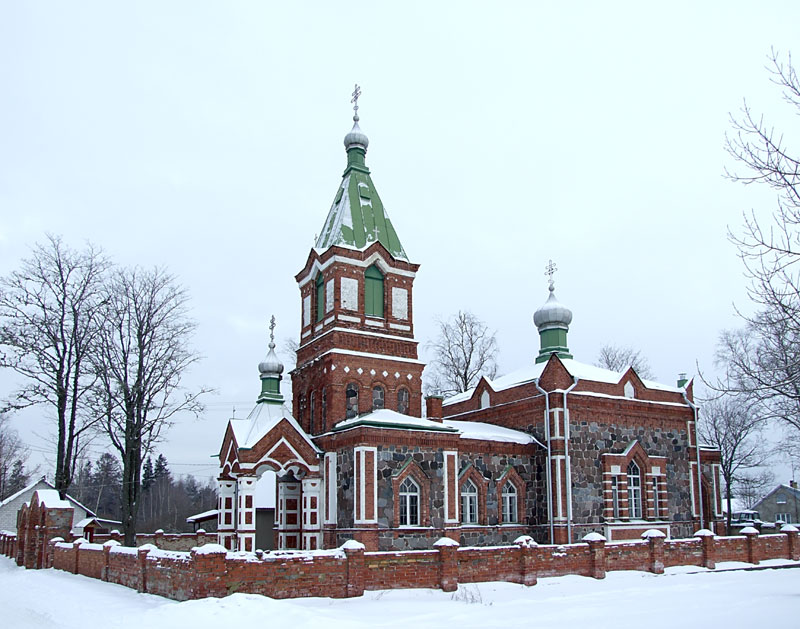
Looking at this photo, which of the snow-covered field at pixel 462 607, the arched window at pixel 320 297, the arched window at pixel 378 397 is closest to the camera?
the snow-covered field at pixel 462 607

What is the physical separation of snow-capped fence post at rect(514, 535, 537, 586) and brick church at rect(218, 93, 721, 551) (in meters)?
4.76

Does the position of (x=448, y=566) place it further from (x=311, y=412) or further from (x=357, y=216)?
(x=357, y=216)

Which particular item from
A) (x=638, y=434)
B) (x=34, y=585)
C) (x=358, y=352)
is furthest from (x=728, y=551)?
(x=34, y=585)

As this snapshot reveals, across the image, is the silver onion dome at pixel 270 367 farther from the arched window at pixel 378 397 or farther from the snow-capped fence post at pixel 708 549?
the snow-capped fence post at pixel 708 549

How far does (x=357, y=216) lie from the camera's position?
24.3m

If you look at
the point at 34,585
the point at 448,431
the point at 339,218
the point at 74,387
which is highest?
the point at 339,218

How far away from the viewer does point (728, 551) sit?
20625mm

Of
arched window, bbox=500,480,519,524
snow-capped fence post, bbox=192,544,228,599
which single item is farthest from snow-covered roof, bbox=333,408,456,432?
snow-capped fence post, bbox=192,544,228,599

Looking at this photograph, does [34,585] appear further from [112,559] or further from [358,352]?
[358,352]

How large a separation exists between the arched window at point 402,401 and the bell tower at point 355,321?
0.03 meters

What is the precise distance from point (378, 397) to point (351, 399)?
3.07 ft

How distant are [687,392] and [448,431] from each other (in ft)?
32.5

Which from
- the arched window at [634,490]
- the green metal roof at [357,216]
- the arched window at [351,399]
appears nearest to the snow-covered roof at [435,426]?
the arched window at [351,399]

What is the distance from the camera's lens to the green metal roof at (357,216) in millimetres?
23734
